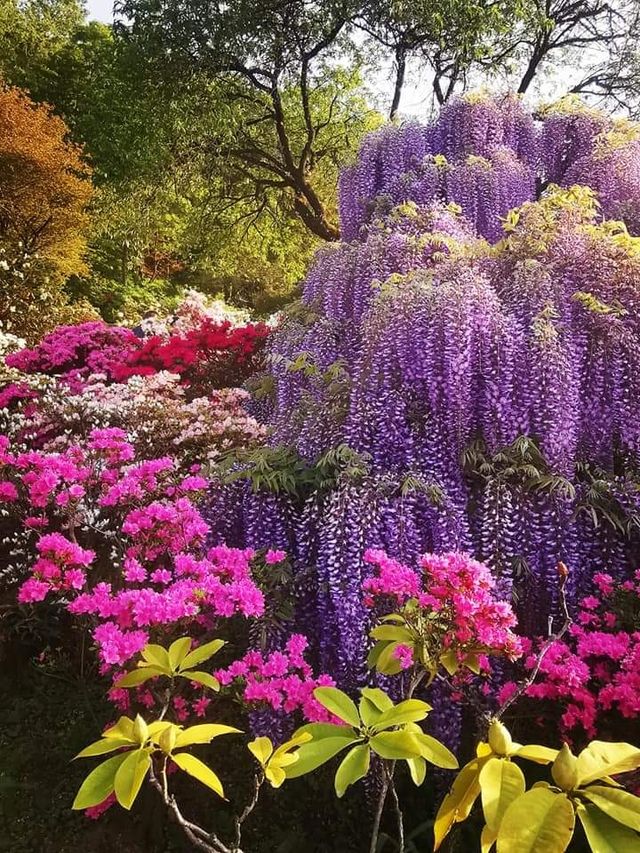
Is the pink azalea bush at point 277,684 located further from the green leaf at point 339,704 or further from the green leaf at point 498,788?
the green leaf at point 498,788

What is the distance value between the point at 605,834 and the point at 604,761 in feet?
0.39

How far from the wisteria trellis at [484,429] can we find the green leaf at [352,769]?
181cm

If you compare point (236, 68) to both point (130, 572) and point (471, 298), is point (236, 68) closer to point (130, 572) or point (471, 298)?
point (471, 298)

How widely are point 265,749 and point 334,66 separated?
13992 millimetres

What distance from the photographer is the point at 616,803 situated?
0.87 m

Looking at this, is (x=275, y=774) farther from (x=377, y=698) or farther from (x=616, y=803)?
(x=616, y=803)

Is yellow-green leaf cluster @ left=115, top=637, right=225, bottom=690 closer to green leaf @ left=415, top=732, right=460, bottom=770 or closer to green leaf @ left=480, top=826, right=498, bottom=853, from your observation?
green leaf @ left=415, top=732, right=460, bottom=770

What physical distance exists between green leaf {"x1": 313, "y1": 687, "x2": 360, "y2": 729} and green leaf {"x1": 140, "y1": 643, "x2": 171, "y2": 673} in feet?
1.20

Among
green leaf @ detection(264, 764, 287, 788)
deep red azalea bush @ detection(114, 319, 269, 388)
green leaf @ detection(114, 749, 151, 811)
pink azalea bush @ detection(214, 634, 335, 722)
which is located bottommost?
pink azalea bush @ detection(214, 634, 335, 722)

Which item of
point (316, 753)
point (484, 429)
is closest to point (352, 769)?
point (316, 753)

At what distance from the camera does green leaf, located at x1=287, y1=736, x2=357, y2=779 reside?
1.14 m

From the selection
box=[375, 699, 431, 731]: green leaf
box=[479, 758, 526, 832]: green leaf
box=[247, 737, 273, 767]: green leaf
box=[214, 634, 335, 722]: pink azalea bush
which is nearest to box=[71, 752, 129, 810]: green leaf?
box=[247, 737, 273, 767]: green leaf

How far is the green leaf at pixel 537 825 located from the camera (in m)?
0.83

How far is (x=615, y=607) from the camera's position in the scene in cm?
314
